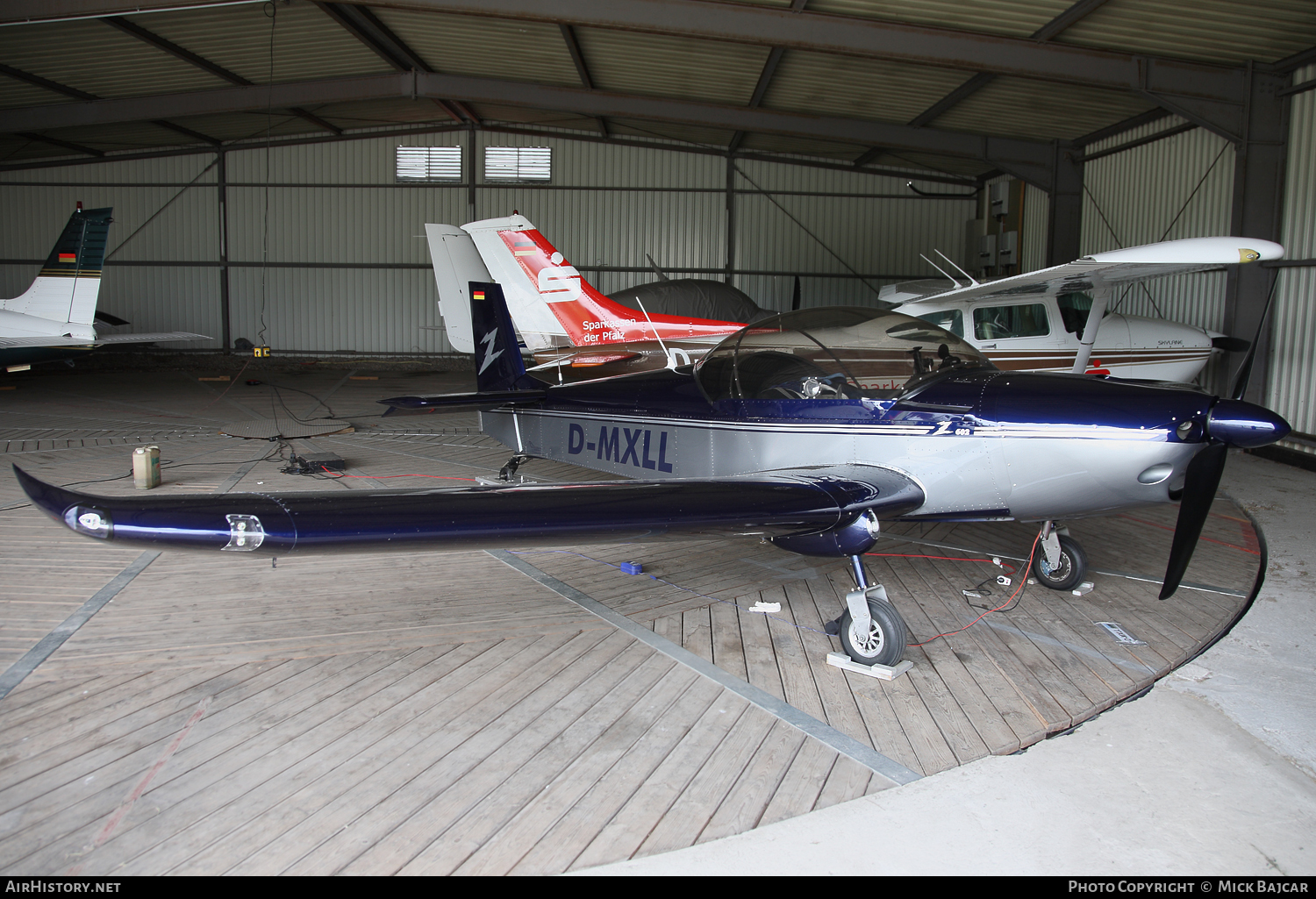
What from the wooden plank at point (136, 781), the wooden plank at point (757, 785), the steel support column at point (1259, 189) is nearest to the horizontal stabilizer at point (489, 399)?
the wooden plank at point (136, 781)

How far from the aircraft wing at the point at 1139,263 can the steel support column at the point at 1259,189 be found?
1866 millimetres

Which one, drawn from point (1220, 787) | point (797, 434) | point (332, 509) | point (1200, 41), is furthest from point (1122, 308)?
point (332, 509)

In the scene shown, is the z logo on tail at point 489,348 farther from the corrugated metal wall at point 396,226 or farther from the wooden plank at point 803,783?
the corrugated metal wall at point 396,226

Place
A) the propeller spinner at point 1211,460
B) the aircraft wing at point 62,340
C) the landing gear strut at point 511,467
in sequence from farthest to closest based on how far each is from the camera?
the aircraft wing at point 62,340, the landing gear strut at point 511,467, the propeller spinner at point 1211,460

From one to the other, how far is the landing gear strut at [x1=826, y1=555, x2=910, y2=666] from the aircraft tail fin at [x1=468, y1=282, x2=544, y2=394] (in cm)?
387

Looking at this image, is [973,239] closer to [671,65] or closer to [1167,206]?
[1167,206]

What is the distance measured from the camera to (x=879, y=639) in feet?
12.1

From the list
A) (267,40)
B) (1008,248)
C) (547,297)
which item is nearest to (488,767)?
(547,297)

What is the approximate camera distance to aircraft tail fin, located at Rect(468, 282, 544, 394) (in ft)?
22.7

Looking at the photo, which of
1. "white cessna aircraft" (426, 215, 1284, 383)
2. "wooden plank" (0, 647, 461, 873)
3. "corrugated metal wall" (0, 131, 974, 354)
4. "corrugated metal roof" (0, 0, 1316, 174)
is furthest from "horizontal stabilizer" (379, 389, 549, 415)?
"corrugated metal wall" (0, 131, 974, 354)

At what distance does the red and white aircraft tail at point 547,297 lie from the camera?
35.3 ft

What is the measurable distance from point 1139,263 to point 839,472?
213 inches

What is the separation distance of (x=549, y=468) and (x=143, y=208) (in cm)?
1954

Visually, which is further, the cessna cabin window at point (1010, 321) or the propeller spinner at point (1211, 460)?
the cessna cabin window at point (1010, 321)
